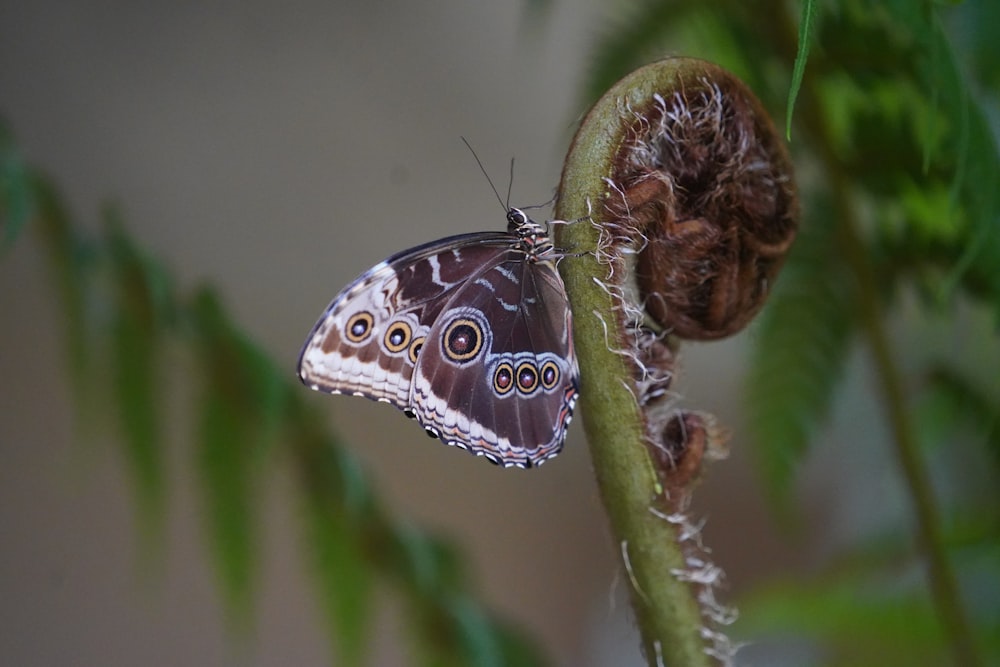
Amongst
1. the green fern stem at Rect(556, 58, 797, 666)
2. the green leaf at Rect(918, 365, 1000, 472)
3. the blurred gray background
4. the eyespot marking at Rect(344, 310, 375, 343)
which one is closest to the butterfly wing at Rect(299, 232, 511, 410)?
the eyespot marking at Rect(344, 310, 375, 343)

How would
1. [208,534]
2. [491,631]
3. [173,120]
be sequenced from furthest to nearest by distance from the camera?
[173,120]
[208,534]
[491,631]

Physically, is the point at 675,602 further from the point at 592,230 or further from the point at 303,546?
the point at 303,546

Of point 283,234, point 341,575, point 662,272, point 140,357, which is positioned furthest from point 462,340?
point 283,234

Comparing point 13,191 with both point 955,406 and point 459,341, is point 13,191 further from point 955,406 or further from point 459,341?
point 955,406

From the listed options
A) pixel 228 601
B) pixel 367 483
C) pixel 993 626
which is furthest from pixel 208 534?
pixel 993 626

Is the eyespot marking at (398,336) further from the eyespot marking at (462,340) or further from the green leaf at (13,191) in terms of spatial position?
the green leaf at (13,191)

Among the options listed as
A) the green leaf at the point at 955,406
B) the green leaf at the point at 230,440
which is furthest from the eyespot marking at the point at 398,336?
the green leaf at the point at 955,406
